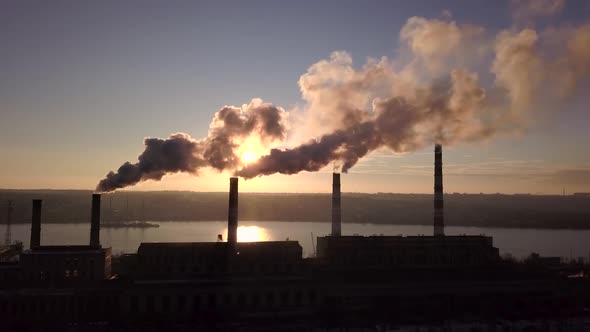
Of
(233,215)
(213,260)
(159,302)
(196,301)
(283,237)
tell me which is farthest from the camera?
(283,237)

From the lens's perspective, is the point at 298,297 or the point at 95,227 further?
the point at 95,227

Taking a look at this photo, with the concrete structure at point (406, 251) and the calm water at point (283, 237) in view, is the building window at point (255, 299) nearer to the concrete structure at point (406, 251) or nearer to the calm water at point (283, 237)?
the concrete structure at point (406, 251)

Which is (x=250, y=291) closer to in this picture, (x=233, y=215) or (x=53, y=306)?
(x=233, y=215)

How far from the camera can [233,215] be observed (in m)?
27.1

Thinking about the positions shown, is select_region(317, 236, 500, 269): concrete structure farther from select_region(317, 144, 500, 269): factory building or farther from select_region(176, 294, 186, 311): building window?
select_region(176, 294, 186, 311): building window

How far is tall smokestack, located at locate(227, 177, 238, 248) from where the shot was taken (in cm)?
2552

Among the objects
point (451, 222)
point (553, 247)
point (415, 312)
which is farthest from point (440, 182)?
point (451, 222)

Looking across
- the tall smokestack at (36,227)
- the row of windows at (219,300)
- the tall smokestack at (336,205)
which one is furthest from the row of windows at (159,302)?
the tall smokestack at (336,205)

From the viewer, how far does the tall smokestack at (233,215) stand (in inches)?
1005

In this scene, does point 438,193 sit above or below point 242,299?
above

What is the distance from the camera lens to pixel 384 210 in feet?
370

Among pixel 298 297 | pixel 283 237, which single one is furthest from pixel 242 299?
pixel 283 237

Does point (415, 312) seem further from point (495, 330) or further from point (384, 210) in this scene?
point (384, 210)

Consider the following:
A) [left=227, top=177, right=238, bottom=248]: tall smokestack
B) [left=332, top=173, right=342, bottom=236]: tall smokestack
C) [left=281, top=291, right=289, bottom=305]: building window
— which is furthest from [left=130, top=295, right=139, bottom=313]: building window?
[left=332, top=173, right=342, bottom=236]: tall smokestack
